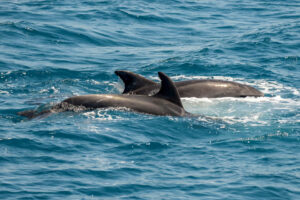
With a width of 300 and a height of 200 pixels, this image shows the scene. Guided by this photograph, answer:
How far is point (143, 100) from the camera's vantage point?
47.2ft

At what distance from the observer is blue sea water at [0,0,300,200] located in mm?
10289

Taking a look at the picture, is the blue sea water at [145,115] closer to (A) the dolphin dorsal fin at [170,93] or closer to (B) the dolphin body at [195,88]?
(B) the dolphin body at [195,88]

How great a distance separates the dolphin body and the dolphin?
4.68 ft

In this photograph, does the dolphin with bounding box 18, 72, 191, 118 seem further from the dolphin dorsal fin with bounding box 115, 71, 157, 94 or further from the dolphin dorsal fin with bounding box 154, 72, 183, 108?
the dolphin dorsal fin with bounding box 115, 71, 157, 94

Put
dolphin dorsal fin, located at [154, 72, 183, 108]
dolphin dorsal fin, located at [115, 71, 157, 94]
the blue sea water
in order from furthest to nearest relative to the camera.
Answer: dolphin dorsal fin, located at [115, 71, 157, 94], dolphin dorsal fin, located at [154, 72, 183, 108], the blue sea water

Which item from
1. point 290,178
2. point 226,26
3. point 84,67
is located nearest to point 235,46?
point 226,26

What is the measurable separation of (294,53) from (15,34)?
11.7 meters

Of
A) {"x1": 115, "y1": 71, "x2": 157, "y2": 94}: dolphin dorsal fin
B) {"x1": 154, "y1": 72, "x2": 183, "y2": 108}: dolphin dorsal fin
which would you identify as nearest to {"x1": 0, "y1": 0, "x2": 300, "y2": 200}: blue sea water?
{"x1": 154, "y1": 72, "x2": 183, "y2": 108}: dolphin dorsal fin

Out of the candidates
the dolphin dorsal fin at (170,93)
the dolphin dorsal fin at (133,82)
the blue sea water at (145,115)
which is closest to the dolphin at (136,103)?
the dolphin dorsal fin at (170,93)

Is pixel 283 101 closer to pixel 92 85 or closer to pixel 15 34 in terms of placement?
pixel 92 85

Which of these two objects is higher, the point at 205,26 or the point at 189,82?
the point at 205,26

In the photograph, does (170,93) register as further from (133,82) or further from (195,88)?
(195,88)

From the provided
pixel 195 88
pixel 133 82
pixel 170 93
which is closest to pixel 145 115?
pixel 170 93

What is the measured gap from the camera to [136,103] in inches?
562
